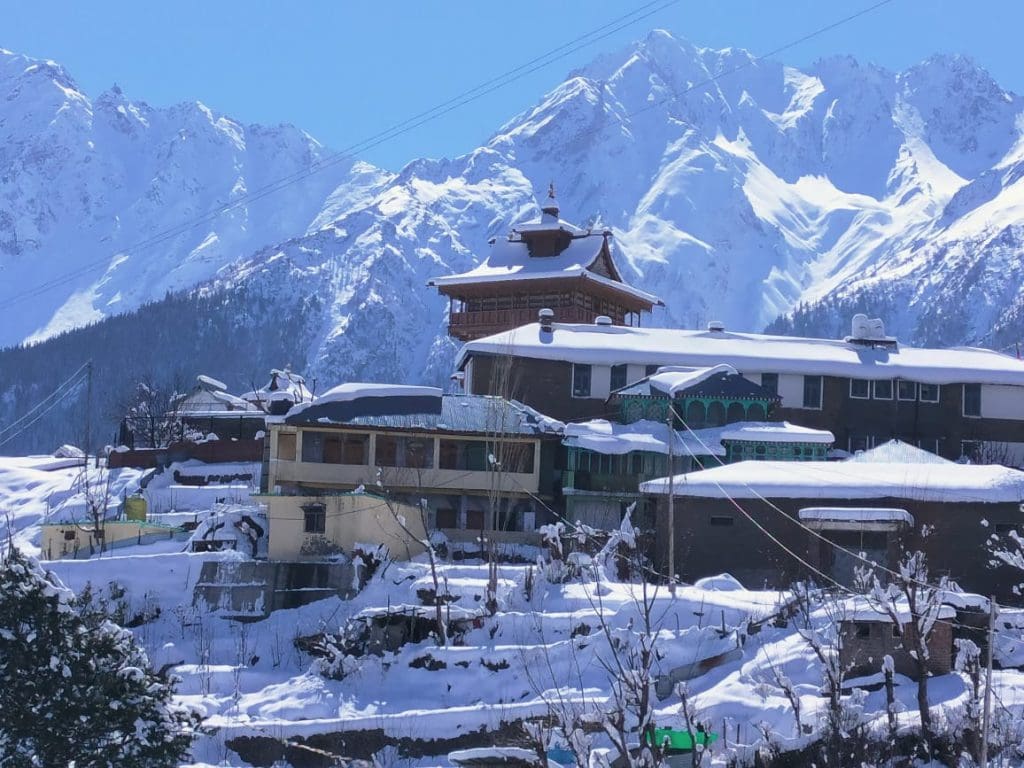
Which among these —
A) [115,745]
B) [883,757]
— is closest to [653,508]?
[883,757]

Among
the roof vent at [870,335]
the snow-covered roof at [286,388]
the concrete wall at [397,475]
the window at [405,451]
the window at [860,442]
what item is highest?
the roof vent at [870,335]

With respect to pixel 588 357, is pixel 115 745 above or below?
below

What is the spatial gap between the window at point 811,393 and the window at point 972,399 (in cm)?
619

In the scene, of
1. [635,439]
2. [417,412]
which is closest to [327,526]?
[417,412]

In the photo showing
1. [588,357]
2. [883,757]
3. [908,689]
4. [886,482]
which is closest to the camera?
[883,757]

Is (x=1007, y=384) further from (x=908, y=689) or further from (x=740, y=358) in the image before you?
(x=908, y=689)

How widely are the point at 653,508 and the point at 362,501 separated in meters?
9.76

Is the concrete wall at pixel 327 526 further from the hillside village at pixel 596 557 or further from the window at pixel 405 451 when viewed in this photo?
the window at pixel 405 451

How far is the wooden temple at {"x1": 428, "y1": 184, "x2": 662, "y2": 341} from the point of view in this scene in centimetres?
7194

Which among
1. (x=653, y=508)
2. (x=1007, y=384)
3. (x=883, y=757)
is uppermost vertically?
(x=1007, y=384)

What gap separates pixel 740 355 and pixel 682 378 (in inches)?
252

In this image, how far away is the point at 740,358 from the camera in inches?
2281

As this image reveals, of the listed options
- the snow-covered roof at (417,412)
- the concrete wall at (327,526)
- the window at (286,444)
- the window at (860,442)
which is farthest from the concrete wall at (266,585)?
the window at (860,442)

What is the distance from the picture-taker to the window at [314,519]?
4316 cm
